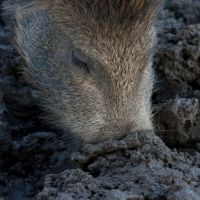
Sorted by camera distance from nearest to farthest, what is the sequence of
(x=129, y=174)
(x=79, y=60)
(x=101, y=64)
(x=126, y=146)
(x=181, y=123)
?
(x=129, y=174), (x=126, y=146), (x=101, y=64), (x=79, y=60), (x=181, y=123)

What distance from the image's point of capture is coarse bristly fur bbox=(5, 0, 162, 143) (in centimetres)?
341

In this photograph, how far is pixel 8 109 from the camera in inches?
176

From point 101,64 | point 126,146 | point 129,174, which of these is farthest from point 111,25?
point 129,174

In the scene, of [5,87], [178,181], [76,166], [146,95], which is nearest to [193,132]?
[146,95]

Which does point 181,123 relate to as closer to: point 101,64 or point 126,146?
point 101,64

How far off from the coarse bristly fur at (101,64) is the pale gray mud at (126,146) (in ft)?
0.64

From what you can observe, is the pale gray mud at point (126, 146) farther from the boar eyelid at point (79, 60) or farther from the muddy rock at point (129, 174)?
the boar eyelid at point (79, 60)

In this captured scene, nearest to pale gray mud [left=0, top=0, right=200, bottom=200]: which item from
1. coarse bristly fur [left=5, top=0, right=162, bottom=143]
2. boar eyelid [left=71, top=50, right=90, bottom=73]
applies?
coarse bristly fur [left=5, top=0, right=162, bottom=143]

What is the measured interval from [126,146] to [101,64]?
24.1 inches

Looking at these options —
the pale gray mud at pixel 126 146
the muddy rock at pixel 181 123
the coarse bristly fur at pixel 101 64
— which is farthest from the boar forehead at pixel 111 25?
the pale gray mud at pixel 126 146

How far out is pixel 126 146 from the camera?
3133mm

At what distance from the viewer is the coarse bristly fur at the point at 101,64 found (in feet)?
11.2

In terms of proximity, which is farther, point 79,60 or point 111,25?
point 79,60

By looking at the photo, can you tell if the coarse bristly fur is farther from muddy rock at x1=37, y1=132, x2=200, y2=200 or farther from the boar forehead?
muddy rock at x1=37, y1=132, x2=200, y2=200
